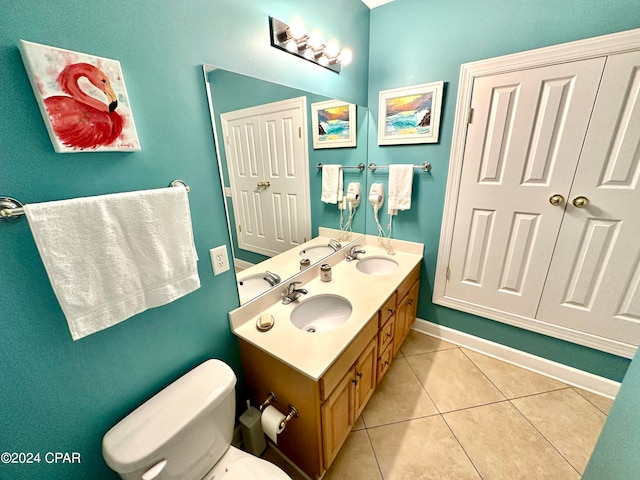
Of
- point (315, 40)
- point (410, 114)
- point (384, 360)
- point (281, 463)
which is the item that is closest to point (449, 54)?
point (410, 114)

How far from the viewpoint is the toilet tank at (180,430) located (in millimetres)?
718

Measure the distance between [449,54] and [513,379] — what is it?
7.21 ft

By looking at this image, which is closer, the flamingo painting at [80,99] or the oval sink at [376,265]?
the flamingo painting at [80,99]

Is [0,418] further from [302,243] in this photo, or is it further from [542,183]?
[542,183]

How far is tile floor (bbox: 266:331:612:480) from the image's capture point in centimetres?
121

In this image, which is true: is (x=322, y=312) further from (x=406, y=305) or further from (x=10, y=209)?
(x=10, y=209)

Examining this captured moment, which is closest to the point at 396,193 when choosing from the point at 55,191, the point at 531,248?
the point at 531,248

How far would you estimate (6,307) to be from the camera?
1.96 ft

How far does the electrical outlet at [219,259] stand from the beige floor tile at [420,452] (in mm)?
1249

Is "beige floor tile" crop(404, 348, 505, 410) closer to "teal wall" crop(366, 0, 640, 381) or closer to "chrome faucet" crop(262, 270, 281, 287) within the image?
"teal wall" crop(366, 0, 640, 381)

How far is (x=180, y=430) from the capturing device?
2.53ft

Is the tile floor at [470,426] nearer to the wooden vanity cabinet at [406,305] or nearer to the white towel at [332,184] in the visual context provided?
the wooden vanity cabinet at [406,305]

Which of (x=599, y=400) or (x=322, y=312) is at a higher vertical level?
(x=322, y=312)

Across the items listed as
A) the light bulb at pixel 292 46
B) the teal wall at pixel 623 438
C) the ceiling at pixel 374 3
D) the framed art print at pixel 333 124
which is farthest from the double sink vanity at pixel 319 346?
the ceiling at pixel 374 3
